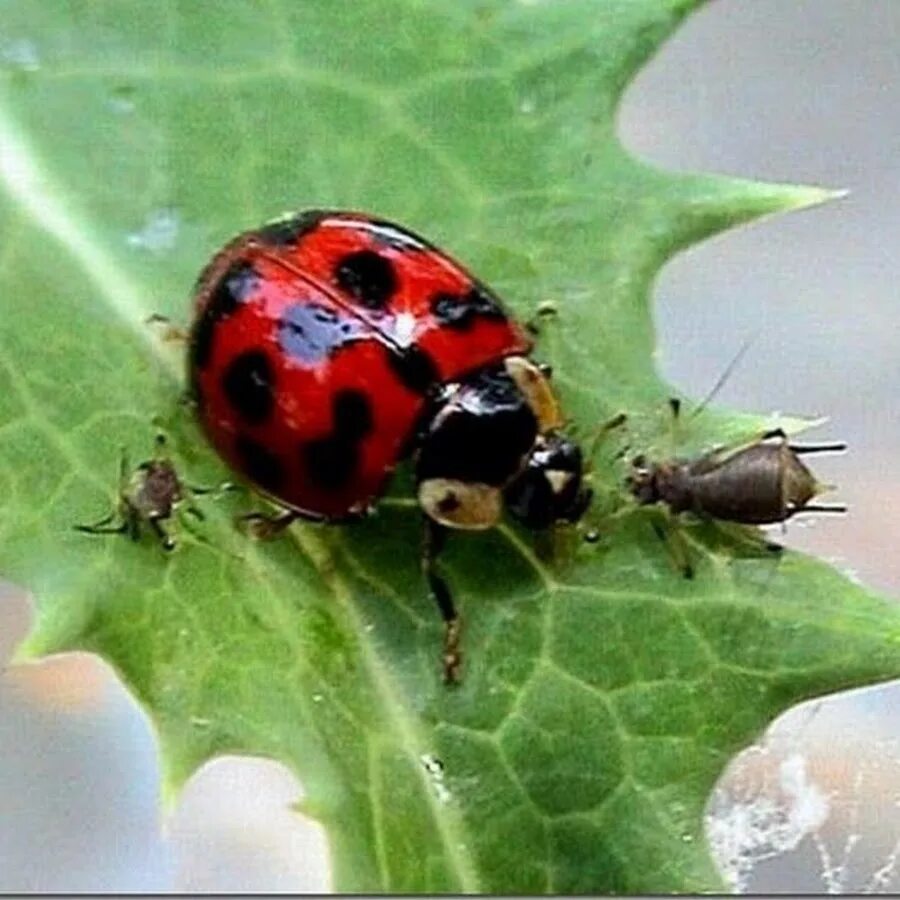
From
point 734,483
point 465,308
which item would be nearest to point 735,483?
point 734,483

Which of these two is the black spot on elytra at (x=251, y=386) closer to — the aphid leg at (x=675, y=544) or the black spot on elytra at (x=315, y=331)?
the black spot on elytra at (x=315, y=331)

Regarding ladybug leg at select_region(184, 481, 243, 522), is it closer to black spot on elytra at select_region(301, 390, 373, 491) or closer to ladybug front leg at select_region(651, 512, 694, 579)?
black spot on elytra at select_region(301, 390, 373, 491)

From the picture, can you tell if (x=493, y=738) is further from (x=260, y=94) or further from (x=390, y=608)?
(x=260, y=94)

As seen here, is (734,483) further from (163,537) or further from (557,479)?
(163,537)

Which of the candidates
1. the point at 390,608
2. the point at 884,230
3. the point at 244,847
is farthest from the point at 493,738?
the point at 884,230

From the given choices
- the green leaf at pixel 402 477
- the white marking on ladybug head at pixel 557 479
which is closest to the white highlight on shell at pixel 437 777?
the green leaf at pixel 402 477

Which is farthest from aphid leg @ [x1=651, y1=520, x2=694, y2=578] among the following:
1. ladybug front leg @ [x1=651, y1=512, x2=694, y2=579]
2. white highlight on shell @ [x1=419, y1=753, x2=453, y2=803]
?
white highlight on shell @ [x1=419, y1=753, x2=453, y2=803]

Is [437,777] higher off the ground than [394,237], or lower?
lower
